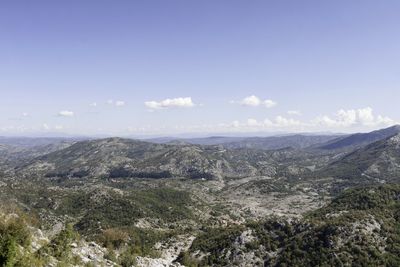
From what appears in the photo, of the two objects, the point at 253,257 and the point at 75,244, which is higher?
the point at 75,244

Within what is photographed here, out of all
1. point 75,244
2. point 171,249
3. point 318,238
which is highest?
point 75,244

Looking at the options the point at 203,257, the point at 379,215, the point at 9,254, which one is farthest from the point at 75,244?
the point at 379,215

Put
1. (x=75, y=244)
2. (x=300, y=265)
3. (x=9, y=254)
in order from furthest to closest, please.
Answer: (x=300, y=265)
(x=75, y=244)
(x=9, y=254)

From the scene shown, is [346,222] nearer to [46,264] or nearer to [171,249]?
[171,249]

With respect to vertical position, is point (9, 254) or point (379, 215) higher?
point (9, 254)

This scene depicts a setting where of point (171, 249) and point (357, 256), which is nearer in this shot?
point (357, 256)

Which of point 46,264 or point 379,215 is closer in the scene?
point 46,264

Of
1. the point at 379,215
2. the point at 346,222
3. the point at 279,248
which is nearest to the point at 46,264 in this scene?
the point at 279,248

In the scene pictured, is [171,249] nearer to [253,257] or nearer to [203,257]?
[203,257]

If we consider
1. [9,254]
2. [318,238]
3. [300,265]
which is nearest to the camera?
[9,254]
